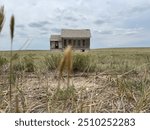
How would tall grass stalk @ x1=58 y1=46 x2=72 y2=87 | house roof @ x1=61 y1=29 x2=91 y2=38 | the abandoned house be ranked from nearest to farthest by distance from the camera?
1. tall grass stalk @ x1=58 y1=46 x2=72 y2=87
2. the abandoned house
3. house roof @ x1=61 y1=29 x2=91 y2=38

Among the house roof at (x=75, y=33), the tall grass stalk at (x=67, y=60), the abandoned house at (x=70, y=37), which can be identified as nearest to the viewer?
the tall grass stalk at (x=67, y=60)

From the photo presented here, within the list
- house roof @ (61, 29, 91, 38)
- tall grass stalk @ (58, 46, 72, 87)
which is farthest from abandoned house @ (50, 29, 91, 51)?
tall grass stalk @ (58, 46, 72, 87)

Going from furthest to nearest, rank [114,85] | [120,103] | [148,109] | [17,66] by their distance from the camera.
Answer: [17,66] < [114,85] < [120,103] < [148,109]

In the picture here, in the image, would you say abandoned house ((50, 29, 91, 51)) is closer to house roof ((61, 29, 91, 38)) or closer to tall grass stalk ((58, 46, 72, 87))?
house roof ((61, 29, 91, 38))

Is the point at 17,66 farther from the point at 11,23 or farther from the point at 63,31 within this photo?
the point at 63,31

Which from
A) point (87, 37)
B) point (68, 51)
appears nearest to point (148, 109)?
point (68, 51)

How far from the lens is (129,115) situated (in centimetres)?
235

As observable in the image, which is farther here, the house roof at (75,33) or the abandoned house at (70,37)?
the house roof at (75,33)

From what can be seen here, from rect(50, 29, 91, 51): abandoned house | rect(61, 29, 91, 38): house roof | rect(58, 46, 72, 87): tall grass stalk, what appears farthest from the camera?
rect(61, 29, 91, 38): house roof

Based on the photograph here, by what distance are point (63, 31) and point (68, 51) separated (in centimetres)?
4546

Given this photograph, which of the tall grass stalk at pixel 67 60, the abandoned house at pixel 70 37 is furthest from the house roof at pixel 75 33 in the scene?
the tall grass stalk at pixel 67 60

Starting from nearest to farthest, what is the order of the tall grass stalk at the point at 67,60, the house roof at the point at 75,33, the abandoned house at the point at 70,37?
the tall grass stalk at the point at 67,60
the abandoned house at the point at 70,37
the house roof at the point at 75,33

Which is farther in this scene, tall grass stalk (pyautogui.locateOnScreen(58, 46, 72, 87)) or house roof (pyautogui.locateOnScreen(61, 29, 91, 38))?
house roof (pyautogui.locateOnScreen(61, 29, 91, 38))

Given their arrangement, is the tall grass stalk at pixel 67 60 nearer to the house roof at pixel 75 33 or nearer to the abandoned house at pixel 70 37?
the abandoned house at pixel 70 37
